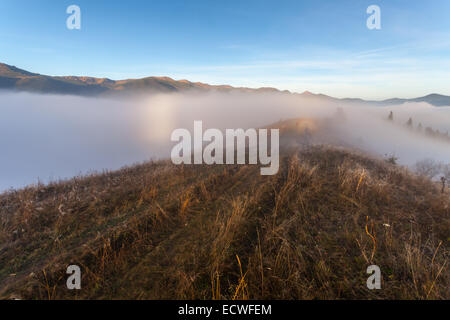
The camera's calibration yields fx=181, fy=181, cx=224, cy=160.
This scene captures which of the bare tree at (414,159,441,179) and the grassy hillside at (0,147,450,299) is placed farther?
the bare tree at (414,159,441,179)

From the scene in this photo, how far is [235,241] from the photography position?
15.4ft

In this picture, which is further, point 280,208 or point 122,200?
point 122,200

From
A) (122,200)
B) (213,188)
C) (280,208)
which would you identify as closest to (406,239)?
(280,208)

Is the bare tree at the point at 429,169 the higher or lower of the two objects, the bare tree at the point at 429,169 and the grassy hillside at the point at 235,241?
the lower

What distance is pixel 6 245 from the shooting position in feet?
17.3

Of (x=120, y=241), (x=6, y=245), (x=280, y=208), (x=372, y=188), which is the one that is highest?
(x=372, y=188)

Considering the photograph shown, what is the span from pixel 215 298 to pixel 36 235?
19.9 ft

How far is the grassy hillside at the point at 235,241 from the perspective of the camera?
11.4 ft

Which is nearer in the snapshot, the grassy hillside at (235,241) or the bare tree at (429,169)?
the grassy hillside at (235,241)

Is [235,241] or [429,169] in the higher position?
[235,241]

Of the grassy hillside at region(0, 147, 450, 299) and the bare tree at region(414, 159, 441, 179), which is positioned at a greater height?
the grassy hillside at region(0, 147, 450, 299)

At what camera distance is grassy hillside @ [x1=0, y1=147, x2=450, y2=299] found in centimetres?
347

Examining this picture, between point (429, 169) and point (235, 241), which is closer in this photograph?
point (235, 241)
